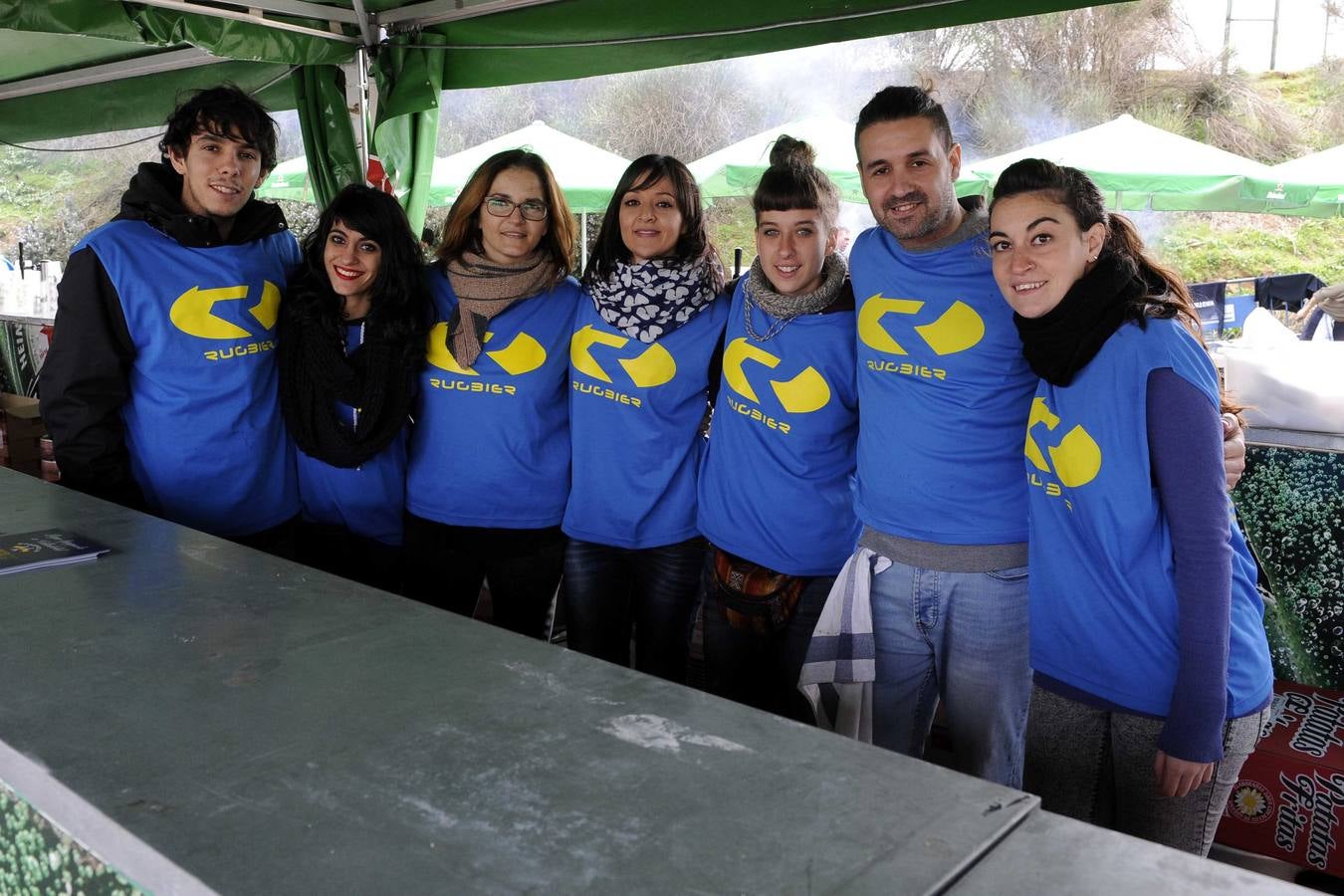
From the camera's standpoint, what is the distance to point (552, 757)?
81 cm

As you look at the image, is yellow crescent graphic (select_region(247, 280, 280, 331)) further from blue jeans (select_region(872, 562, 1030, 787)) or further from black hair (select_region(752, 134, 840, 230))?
blue jeans (select_region(872, 562, 1030, 787))

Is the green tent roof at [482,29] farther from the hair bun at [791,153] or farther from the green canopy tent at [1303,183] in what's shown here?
the green canopy tent at [1303,183]

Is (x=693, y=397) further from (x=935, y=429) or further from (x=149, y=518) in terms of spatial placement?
(x=149, y=518)

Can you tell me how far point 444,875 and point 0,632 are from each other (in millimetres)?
670

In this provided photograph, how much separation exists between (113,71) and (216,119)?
313cm

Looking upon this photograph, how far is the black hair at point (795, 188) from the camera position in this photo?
1.97 metres

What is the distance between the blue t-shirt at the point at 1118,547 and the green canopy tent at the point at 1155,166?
662 centimetres

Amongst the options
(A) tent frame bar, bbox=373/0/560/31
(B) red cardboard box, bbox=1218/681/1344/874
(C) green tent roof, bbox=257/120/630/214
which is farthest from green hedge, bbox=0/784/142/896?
(C) green tent roof, bbox=257/120/630/214

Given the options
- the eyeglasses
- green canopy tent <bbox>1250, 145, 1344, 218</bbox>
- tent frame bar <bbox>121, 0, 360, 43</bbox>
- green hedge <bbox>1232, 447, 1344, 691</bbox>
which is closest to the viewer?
the eyeglasses

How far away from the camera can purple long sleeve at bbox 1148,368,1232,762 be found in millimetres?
1371

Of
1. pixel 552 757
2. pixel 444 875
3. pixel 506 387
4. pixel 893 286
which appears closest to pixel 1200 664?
pixel 893 286

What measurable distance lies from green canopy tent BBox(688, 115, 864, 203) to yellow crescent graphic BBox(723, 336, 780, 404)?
552cm

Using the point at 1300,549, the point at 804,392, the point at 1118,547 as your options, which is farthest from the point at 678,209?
the point at 1300,549

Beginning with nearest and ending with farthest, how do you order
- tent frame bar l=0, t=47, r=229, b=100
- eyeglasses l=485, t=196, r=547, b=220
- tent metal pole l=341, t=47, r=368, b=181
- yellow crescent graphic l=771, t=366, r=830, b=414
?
yellow crescent graphic l=771, t=366, r=830, b=414, eyeglasses l=485, t=196, r=547, b=220, tent metal pole l=341, t=47, r=368, b=181, tent frame bar l=0, t=47, r=229, b=100
